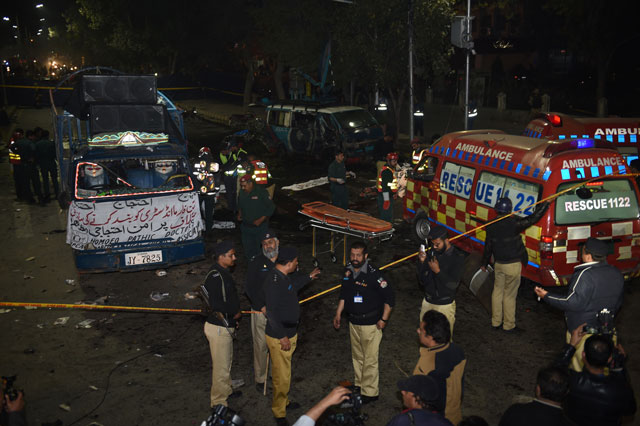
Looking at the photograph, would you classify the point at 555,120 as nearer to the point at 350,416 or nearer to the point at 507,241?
the point at 507,241

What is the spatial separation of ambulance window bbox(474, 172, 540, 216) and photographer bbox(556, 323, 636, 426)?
12.6ft

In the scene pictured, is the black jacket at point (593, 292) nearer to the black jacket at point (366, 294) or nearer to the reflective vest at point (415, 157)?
the black jacket at point (366, 294)

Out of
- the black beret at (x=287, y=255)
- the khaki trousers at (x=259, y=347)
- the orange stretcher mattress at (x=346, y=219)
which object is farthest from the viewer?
the orange stretcher mattress at (x=346, y=219)

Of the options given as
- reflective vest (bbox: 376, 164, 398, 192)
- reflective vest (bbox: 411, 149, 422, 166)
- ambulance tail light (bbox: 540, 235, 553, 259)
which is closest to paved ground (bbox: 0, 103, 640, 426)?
ambulance tail light (bbox: 540, 235, 553, 259)

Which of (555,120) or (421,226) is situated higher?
(555,120)

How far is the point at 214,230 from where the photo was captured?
13008mm

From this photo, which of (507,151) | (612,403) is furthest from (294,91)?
(612,403)

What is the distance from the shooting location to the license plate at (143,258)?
376 inches

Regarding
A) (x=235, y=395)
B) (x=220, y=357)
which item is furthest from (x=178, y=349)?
(x=220, y=357)

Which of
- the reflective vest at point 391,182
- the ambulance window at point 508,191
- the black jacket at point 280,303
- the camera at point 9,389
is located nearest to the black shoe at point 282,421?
the black jacket at point 280,303

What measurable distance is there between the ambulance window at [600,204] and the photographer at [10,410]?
6.80 metres

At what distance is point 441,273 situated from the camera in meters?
6.20

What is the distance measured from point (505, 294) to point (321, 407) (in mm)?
5141

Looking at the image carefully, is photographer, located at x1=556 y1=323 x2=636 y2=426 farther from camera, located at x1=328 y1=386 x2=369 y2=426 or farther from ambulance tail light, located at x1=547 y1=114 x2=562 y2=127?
ambulance tail light, located at x1=547 y1=114 x2=562 y2=127
